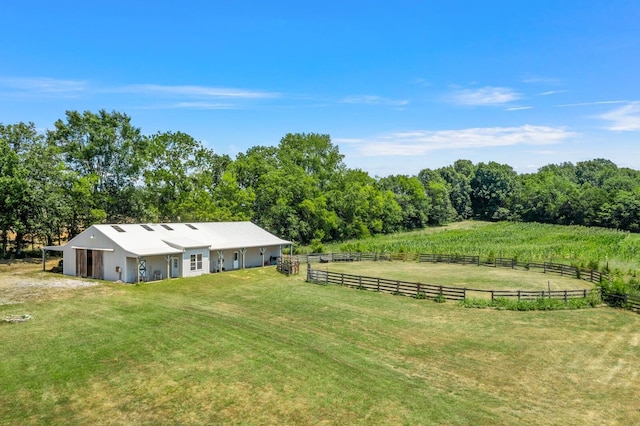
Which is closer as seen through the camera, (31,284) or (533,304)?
(533,304)

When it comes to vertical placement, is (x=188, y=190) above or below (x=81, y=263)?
above

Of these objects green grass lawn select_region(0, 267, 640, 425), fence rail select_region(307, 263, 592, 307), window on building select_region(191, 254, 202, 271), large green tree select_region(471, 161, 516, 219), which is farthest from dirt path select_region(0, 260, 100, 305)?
large green tree select_region(471, 161, 516, 219)

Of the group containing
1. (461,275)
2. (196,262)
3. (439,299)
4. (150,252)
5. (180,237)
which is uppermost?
(180,237)

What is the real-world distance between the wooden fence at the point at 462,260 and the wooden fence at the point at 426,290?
26.9ft

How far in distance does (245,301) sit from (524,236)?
177 ft

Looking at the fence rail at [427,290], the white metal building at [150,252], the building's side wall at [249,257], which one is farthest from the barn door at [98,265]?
the fence rail at [427,290]

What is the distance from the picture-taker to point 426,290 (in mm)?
26938

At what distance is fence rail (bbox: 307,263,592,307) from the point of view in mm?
24953

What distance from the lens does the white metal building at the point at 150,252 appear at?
97.3 feet

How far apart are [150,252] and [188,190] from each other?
80.8 ft

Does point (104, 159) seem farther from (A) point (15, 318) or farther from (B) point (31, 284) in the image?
(A) point (15, 318)

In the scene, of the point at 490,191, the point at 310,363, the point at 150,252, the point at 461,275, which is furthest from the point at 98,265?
the point at 490,191

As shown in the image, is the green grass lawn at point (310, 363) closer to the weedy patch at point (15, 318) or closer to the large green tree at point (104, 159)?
the weedy patch at point (15, 318)

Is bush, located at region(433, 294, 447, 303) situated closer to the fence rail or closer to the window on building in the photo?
the fence rail
